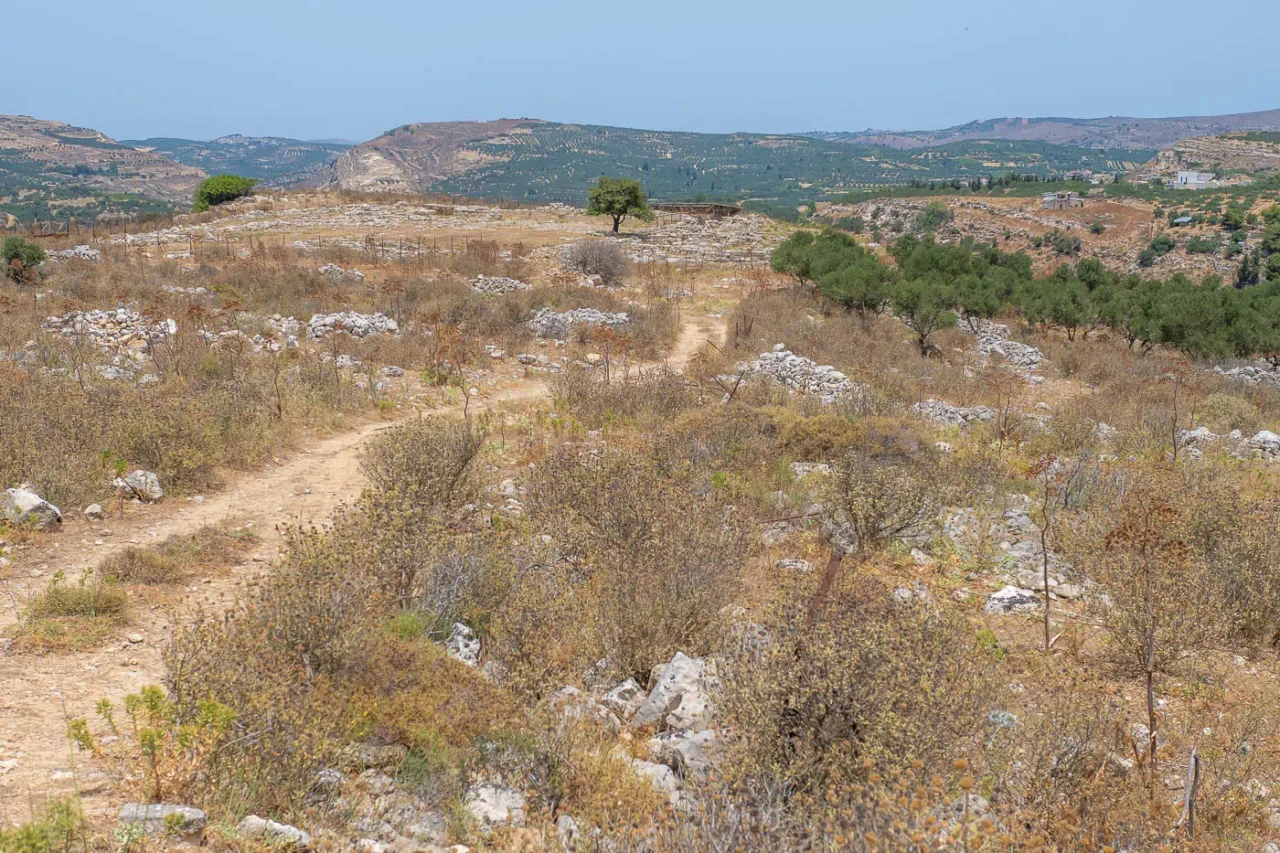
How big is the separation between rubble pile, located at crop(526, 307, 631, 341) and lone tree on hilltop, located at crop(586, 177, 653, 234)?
17.3 metres

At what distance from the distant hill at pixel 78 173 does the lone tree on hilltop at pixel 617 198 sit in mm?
80436

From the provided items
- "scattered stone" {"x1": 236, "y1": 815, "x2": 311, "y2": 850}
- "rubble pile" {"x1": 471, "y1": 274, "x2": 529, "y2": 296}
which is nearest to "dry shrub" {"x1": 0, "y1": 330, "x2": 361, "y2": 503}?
"scattered stone" {"x1": 236, "y1": 815, "x2": 311, "y2": 850}

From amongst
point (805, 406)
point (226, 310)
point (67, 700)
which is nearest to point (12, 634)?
point (67, 700)

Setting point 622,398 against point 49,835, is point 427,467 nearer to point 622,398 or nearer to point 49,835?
point 49,835

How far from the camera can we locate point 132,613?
4.99m

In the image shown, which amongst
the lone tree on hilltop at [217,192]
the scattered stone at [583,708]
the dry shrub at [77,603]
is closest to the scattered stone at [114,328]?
the dry shrub at [77,603]

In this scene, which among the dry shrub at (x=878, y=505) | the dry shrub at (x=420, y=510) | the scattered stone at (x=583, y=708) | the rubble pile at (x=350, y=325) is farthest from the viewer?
the rubble pile at (x=350, y=325)

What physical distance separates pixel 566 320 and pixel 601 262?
7045 millimetres

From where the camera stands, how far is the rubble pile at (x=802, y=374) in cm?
1267

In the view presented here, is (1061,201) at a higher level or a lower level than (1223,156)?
lower

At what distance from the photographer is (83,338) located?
38.2 ft

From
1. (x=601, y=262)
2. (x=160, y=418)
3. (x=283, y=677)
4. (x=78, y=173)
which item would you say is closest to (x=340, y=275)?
(x=601, y=262)

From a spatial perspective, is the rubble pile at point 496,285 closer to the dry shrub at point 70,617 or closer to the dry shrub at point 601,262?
the dry shrub at point 601,262

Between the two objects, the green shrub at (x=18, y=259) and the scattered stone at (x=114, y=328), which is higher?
the green shrub at (x=18, y=259)
